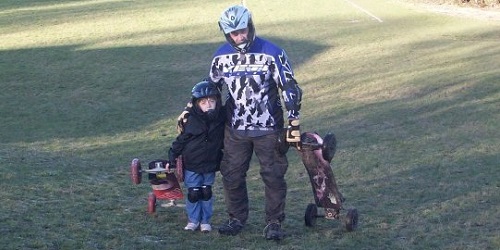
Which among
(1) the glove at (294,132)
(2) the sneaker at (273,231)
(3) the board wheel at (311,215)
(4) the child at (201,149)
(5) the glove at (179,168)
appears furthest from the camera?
(3) the board wheel at (311,215)

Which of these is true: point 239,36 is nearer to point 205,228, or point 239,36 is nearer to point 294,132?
point 294,132

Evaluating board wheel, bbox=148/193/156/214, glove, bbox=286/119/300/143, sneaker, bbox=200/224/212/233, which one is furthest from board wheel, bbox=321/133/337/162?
board wheel, bbox=148/193/156/214

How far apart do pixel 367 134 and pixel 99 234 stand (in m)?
7.16

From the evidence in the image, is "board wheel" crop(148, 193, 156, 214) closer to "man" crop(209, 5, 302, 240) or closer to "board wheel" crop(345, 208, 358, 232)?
"man" crop(209, 5, 302, 240)

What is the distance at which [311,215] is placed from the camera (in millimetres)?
7703

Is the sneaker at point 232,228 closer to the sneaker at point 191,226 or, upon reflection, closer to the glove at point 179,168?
the sneaker at point 191,226

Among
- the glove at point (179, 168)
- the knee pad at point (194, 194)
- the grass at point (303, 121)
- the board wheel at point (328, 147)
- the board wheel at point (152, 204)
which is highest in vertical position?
the board wheel at point (328, 147)

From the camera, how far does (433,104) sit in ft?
53.2

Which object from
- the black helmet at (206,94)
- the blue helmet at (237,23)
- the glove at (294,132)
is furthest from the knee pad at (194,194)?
the blue helmet at (237,23)

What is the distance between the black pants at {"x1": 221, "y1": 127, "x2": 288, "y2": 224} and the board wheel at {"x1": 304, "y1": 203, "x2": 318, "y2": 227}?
1.14 ft

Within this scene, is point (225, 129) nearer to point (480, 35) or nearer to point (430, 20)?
point (480, 35)

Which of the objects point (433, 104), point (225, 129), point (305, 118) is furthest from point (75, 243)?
point (433, 104)

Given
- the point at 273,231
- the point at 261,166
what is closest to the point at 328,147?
the point at 261,166

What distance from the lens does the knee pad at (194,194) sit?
24.4 ft
